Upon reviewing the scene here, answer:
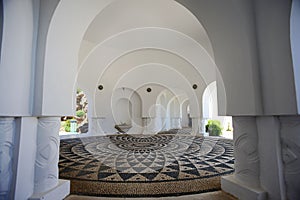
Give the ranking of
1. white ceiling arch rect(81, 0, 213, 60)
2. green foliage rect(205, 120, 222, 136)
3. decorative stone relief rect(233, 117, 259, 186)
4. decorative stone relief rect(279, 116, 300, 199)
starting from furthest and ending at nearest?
green foliage rect(205, 120, 222, 136)
white ceiling arch rect(81, 0, 213, 60)
decorative stone relief rect(233, 117, 259, 186)
decorative stone relief rect(279, 116, 300, 199)

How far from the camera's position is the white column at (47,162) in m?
1.28

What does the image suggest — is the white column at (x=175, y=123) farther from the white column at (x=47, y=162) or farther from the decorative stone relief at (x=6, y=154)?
the decorative stone relief at (x=6, y=154)

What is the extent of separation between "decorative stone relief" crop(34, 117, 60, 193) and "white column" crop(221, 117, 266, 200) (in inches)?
61.5

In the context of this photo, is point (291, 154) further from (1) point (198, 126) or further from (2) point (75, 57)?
(1) point (198, 126)

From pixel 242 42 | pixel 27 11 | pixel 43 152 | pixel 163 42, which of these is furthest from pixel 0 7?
pixel 163 42

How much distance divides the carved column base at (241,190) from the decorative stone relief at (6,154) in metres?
1.74

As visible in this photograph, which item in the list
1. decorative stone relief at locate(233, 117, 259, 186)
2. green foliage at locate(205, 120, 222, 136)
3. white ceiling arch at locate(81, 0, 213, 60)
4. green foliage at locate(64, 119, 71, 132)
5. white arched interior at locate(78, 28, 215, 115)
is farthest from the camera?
green foliage at locate(64, 119, 71, 132)

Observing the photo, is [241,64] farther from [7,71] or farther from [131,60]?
[131,60]

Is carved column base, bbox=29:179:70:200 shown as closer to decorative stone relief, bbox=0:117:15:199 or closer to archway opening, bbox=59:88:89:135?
decorative stone relief, bbox=0:117:15:199

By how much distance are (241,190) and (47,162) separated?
161 cm

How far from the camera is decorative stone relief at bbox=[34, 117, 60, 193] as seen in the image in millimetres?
1283

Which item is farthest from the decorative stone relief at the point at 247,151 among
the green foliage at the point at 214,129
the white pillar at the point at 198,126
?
the white pillar at the point at 198,126

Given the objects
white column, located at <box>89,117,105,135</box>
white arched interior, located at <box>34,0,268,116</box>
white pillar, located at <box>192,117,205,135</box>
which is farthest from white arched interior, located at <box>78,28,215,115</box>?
white arched interior, located at <box>34,0,268,116</box>

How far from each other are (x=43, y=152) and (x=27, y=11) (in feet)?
3.72
